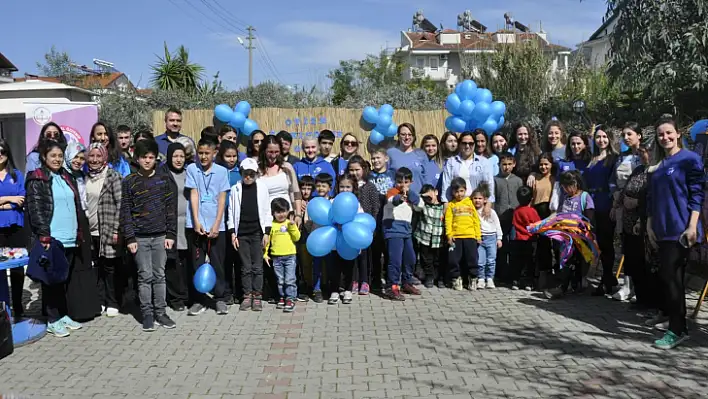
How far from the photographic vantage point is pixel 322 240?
262 inches

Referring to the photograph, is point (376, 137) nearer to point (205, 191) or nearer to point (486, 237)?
point (486, 237)

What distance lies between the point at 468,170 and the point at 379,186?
1.22 metres

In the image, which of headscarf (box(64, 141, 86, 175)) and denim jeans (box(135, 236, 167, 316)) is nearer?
denim jeans (box(135, 236, 167, 316))

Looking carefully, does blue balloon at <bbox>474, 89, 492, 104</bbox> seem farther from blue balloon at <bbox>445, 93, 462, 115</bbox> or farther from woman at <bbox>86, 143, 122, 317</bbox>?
woman at <bbox>86, 143, 122, 317</bbox>

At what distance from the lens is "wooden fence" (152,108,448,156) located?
435 inches

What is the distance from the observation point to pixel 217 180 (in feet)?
22.3

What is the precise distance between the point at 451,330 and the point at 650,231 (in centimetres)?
207

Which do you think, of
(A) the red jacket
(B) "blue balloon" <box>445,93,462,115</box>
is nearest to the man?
(A) the red jacket

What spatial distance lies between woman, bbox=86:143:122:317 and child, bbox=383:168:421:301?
3108mm

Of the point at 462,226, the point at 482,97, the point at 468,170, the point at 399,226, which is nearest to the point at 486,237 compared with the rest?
the point at 462,226

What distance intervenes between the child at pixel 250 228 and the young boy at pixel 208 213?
0.16m

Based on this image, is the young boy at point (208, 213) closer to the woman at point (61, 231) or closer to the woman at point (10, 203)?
the woman at point (61, 231)

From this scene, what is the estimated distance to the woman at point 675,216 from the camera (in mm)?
5273

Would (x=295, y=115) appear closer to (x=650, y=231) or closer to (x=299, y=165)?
(x=299, y=165)
